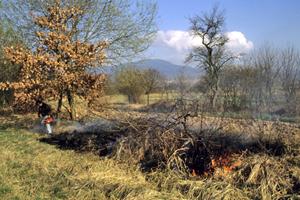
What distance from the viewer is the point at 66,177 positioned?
342 inches

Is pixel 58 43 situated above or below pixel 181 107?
above

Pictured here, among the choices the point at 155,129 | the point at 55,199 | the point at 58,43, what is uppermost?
the point at 58,43

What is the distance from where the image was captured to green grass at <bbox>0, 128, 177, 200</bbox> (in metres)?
7.70

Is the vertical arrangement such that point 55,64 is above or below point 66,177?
above

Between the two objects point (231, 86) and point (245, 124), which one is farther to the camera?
point (231, 86)

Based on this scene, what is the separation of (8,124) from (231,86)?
18850 millimetres

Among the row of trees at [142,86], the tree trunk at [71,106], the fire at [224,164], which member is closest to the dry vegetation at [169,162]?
the fire at [224,164]

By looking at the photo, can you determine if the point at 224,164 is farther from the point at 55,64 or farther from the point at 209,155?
the point at 55,64

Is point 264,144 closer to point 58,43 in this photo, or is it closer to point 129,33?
point 58,43

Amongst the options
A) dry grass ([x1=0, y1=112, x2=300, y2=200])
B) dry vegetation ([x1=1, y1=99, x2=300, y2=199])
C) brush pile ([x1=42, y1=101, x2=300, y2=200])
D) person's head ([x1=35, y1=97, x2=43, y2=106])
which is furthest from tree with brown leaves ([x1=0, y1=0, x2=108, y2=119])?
dry grass ([x1=0, y1=112, x2=300, y2=200])

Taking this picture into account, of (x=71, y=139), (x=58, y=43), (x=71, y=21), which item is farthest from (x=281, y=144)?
(x=71, y=21)

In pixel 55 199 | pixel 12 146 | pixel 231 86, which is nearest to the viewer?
pixel 55 199

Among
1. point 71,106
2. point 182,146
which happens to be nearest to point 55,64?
point 71,106

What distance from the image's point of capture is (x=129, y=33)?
21.1m
